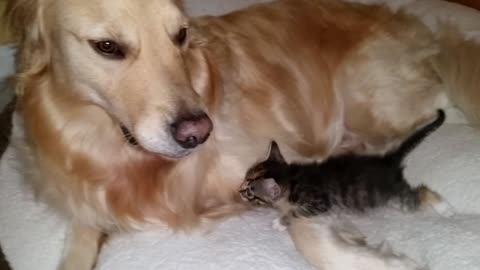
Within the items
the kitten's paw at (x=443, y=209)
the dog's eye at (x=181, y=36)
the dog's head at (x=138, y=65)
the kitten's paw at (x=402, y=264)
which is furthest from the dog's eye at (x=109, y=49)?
the kitten's paw at (x=443, y=209)

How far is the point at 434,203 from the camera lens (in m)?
1.86

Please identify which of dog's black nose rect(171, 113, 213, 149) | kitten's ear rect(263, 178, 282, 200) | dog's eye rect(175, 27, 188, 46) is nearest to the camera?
dog's black nose rect(171, 113, 213, 149)

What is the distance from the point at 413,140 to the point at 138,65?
91cm

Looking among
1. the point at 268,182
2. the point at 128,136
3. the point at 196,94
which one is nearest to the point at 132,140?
the point at 128,136

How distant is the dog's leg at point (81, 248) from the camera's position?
5.96ft

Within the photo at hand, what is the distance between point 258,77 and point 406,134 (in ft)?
1.78

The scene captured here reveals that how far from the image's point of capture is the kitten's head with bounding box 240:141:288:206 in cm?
177

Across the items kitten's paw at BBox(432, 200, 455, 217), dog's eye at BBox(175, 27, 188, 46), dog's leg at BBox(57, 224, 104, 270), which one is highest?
dog's eye at BBox(175, 27, 188, 46)

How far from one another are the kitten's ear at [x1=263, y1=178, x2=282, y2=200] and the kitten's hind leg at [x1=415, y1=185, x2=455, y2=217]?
39cm

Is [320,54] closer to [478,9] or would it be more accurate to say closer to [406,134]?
[406,134]

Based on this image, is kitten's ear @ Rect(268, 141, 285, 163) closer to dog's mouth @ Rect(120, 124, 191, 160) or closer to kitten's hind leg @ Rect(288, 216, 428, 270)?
kitten's hind leg @ Rect(288, 216, 428, 270)

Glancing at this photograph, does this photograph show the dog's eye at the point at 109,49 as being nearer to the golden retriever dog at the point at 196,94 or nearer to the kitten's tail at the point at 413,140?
the golden retriever dog at the point at 196,94

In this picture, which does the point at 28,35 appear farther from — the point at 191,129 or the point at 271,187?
the point at 271,187

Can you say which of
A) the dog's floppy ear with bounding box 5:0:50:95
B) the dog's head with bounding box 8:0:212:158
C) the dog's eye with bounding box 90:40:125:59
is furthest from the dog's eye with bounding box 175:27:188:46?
the dog's floppy ear with bounding box 5:0:50:95
